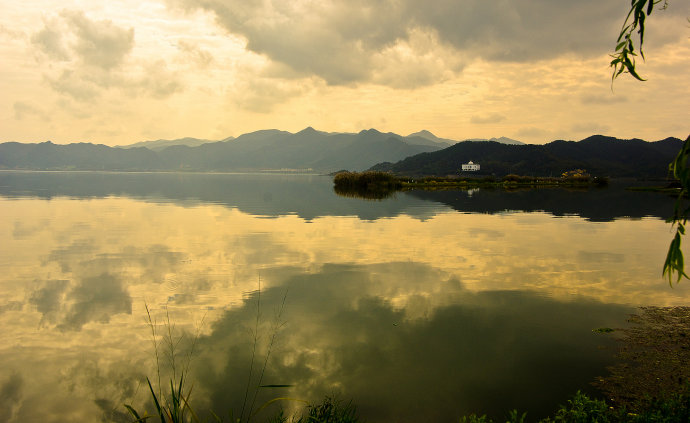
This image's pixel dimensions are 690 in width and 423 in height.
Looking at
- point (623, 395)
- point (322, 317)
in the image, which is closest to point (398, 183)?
point (322, 317)

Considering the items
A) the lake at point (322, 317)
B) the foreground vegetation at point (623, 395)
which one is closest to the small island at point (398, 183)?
the lake at point (322, 317)

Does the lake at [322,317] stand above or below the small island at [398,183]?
below

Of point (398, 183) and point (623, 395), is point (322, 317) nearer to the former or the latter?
point (623, 395)

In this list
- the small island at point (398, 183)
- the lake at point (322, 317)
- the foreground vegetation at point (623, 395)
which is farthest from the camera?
the small island at point (398, 183)

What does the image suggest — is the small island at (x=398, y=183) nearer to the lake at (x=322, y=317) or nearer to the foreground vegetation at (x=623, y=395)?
the lake at (x=322, y=317)

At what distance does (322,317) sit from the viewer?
16484 mm

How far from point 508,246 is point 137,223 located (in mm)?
37465

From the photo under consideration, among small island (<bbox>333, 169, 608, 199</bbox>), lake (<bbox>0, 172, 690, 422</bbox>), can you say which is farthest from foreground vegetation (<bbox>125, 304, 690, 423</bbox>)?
small island (<bbox>333, 169, 608, 199</bbox>)

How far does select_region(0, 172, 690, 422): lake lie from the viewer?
11.3 m

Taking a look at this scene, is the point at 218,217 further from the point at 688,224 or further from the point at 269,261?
the point at 688,224

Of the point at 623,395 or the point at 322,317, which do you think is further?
the point at 322,317

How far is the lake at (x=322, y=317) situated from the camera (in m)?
11.3

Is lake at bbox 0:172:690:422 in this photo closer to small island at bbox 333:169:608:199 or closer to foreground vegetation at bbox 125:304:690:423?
foreground vegetation at bbox 125:304:690:423

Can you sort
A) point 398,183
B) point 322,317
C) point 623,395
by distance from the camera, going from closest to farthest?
point 623,395 → point 322,317 → point 398,183
